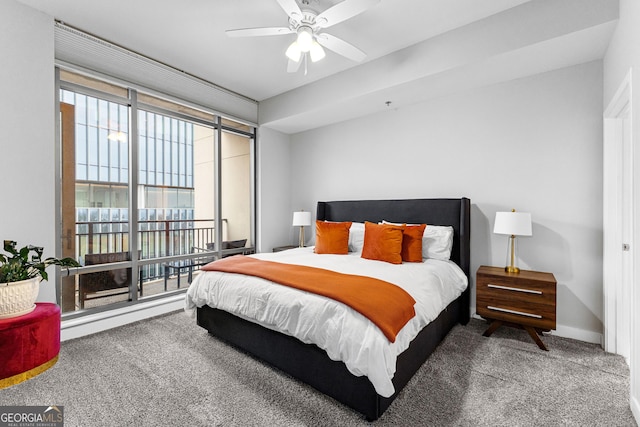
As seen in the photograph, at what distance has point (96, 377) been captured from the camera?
216 cm

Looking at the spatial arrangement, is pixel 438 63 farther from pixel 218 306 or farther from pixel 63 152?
pixel 63 152

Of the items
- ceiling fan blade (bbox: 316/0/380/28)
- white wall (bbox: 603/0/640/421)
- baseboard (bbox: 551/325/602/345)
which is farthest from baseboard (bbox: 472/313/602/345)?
ceiling fan blade (bbox: 316/0/380/28)

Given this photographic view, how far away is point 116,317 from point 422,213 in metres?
3.57

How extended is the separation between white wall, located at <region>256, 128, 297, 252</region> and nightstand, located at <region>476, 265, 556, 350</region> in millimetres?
3160

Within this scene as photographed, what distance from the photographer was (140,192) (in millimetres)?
3582

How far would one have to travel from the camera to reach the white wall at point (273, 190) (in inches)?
189

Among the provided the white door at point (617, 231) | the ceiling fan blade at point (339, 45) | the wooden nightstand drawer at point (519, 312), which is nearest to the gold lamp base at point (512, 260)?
the wooden nightstand drawer at point (519, 312)

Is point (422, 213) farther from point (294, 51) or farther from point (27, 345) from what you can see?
point (27, 345)

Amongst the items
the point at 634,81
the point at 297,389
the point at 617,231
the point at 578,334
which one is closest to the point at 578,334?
the point at 578,334

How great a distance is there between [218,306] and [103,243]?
1776 mm

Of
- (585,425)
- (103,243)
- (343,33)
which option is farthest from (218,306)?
(343,33)

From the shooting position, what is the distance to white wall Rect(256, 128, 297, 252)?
4793 millimetres

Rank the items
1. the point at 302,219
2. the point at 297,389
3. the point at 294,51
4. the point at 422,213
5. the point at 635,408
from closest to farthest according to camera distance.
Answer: the point at 635,408 → the point at 297,389 → the point at 294,51 → the point at 422,213 → the point at 302,219

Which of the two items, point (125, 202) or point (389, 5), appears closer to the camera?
point (389, 5)
